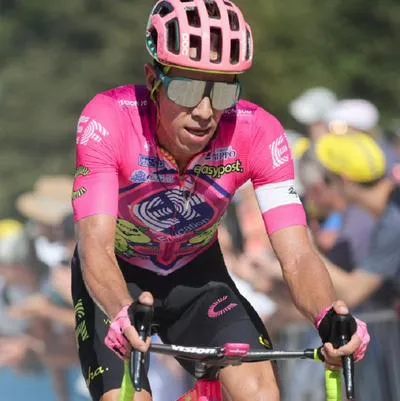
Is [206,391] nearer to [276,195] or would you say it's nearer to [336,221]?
[276,195]

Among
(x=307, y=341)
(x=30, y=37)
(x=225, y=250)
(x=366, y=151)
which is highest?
(x=30, y=37)

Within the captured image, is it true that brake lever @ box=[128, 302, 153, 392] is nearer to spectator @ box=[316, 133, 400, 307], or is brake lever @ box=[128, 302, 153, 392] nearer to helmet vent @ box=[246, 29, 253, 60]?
helmet vent @ box=[246, 29, 253, 60]

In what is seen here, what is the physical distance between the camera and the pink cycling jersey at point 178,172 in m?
6.45

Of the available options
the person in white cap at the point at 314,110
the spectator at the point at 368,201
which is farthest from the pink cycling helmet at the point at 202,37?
the person in white cap at the point at 314,110

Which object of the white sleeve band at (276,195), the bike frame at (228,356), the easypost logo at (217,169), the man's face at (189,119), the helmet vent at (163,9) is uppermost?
the helmet vent at (163,9)

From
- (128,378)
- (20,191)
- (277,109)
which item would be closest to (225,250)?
(128,378)

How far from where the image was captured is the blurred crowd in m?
9.46

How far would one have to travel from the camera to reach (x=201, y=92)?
6.20 meters

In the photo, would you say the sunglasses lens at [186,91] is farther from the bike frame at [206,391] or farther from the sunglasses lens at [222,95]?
the bike frame at [206,391]

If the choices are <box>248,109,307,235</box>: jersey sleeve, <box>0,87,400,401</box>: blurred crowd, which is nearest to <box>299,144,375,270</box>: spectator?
<box>0,87,400,401</box>: blurred crowd

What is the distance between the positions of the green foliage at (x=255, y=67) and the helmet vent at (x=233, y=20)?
1605cm

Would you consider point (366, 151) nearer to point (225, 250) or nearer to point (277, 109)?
point (225, 250)

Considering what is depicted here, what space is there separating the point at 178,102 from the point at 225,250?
4.46 m

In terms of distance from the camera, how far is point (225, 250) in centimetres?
1063
